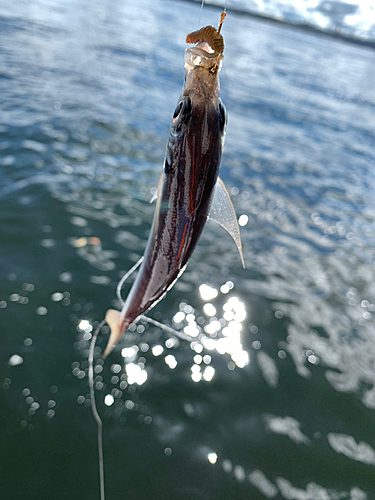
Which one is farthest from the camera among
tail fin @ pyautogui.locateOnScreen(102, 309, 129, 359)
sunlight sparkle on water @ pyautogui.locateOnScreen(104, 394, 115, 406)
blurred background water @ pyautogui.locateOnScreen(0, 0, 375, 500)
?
sunlight sparkle on water @ pyautogui.locateOnScreen(104, 394, 115, 406)

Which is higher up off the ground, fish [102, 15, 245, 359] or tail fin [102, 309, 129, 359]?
fish [102, 15, 245, 359]

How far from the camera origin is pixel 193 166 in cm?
170

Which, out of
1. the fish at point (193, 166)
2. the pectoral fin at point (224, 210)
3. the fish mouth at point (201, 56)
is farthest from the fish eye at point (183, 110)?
the pectoral fin at point (224, 210)

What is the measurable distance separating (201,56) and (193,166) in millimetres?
498

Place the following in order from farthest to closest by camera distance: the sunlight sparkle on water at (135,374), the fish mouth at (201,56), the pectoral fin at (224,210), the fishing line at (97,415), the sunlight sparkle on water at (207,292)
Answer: the sunlight sparkle on water at (207,292), the sunlight sparkle on water at (135,374), the fishing line at (97,415), the pectoral fin at (224,210), the fish mouth at (201,56)

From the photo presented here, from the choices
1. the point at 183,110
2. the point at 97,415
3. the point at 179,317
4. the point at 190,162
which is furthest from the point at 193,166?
the point at 179,317

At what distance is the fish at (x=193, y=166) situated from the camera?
5.43 ft

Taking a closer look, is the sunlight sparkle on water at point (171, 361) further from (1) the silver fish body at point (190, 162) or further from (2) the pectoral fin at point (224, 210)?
(2) the pectoral fin at point (224, 210)

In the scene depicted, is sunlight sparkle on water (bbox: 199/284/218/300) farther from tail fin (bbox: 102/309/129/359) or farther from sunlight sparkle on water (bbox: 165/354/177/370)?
tail fin (bbox: 102/309/129/359)

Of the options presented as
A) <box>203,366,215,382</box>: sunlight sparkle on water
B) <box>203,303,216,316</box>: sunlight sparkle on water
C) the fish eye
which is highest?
the fish eye

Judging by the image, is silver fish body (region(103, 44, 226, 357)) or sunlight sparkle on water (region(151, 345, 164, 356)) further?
sunlight sparkle on water (region(151, 345, 164, 356))

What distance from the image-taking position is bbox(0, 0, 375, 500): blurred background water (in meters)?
3.51

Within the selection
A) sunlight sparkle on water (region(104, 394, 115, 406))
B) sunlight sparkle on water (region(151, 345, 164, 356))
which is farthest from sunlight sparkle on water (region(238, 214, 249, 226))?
sunlight sparkle on water (region(104, 394, 115, 406))

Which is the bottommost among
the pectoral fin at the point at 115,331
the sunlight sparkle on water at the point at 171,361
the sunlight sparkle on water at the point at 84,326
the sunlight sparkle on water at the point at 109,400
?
the sunlight sparkle on water at the point at 109,400
